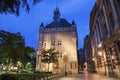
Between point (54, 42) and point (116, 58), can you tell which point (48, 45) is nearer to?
point (54, 42)

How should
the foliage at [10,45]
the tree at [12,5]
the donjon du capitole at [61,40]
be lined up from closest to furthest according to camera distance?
the tree at [12,5]
the foliage at [10,45]
the donjon du capitole at [61,40]

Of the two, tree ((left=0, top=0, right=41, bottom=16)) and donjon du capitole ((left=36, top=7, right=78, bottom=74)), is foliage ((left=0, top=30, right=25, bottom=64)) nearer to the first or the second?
donjon du capitole ((left=36, top=7, right=78, bottom=74))

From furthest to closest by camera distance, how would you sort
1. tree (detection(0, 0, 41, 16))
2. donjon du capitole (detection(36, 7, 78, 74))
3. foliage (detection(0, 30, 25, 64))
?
1. donjon du capitole (detection(36, 7, 78, 74))
2. foliage (detection(0, 30, 25, 64))
3. tree (detection(0, 0, 41, 16))

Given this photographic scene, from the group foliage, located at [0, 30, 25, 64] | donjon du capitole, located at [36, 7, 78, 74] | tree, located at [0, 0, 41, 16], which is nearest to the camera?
tree, located at [0, 0, 41, 16]

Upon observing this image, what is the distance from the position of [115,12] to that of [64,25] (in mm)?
42434

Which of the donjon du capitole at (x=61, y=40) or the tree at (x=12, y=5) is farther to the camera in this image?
the donjon du capitole at (x=61, y=40)

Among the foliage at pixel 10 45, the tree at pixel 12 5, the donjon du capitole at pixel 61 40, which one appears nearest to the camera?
the tree at pixel 12 5

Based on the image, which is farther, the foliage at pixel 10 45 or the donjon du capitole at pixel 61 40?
the donjon du capitole at pixel 61 40

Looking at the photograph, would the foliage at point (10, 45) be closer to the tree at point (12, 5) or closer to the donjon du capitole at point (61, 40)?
the donjon du capitole at point (61, 40)

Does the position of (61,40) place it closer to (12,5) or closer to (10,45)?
(10,45)

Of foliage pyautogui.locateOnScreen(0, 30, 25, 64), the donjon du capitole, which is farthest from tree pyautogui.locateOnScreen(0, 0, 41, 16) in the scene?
the donjon du capitole

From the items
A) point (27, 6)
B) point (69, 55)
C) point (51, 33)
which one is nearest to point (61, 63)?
point (69, 55)

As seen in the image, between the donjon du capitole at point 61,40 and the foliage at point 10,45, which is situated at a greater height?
the donjon du capitole at point 61,40

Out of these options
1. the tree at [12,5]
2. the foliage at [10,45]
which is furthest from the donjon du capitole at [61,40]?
the tree at [12,5]
